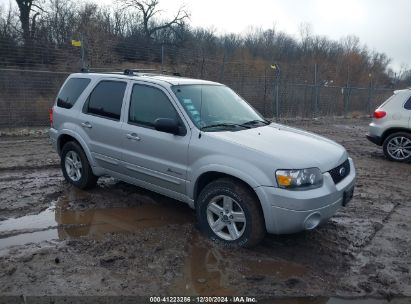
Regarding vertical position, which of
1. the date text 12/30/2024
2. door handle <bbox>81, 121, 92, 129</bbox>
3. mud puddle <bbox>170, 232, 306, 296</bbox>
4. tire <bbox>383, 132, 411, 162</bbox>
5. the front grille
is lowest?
the date text 12/30/2024

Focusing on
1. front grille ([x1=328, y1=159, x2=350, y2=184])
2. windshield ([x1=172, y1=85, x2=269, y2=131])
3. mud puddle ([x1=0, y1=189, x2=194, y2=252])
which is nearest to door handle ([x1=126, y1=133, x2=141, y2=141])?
windshield ([x1=172, y1=85, x2=269, y2=131])

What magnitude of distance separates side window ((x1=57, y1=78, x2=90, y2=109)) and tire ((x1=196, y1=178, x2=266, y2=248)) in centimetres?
281

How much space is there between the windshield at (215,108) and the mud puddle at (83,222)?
1.34m

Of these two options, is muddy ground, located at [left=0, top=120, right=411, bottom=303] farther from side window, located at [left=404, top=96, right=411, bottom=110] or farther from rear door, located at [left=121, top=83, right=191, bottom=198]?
side window, located at [left=404, top=96, right=411, bottom=110]

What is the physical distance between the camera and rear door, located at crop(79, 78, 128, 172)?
208 inches

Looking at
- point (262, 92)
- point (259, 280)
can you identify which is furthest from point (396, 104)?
point (262, 92)

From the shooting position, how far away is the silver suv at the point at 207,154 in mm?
3924

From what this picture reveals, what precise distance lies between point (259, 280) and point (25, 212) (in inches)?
132

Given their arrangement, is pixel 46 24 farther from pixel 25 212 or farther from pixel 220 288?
pixel 220 288

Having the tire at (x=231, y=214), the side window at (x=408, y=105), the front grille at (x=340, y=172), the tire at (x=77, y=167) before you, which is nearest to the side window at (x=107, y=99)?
the tire at (x=77, y=167)

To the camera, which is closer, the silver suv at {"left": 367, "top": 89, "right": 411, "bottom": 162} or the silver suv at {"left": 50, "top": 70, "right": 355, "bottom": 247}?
the silver suv at {"left": 50, "top": 70, "right": 355, "bottom": 247}

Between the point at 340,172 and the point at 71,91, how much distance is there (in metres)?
4.20

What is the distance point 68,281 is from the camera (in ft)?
11.6

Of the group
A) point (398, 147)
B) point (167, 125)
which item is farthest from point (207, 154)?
point (398, 147)
